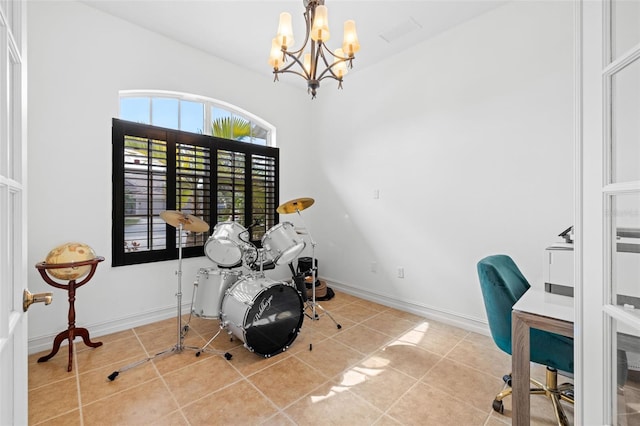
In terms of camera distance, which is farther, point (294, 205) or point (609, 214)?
point (294, 205)

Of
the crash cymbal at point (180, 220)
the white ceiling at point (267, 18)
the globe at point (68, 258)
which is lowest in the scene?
the globe at point (68, 258)

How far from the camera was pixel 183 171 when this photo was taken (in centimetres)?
303

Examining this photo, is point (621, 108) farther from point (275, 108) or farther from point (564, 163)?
point (275, 108)

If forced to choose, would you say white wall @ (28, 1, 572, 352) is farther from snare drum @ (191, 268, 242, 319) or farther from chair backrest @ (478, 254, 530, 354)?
chair backrest @ (478, 254, 530, 354)

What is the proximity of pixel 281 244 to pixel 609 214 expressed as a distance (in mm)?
2082

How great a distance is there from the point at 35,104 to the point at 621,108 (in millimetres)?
3462

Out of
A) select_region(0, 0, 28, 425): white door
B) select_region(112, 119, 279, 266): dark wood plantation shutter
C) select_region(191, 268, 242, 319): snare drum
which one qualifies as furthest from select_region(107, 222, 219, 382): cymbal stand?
select_region(0, 0, 28, 425): white door

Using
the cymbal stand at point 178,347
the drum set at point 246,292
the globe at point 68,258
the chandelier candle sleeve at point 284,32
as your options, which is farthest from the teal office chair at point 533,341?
the globe at point 68,258

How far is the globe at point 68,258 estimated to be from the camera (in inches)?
79.0

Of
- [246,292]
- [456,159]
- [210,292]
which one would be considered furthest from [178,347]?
[456,159]

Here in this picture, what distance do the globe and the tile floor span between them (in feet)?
2.29

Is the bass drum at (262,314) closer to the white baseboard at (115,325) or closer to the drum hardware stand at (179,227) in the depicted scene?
the drum hardware stand at (179,227)

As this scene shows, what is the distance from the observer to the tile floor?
1600mm

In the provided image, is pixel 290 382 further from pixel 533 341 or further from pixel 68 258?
pixel 68 258
